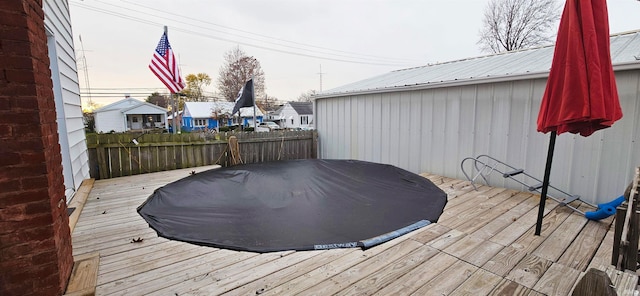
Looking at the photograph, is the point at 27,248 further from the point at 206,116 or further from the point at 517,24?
the point at 206,116

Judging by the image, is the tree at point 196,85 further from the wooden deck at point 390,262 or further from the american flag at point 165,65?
the wooden deck at point 390,262

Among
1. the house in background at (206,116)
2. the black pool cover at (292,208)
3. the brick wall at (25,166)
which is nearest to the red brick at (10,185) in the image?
the brick wall at (25,166)

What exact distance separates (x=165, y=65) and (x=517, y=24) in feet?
57.6

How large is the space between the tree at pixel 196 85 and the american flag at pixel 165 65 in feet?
92.5

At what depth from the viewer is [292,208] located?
11.3ft

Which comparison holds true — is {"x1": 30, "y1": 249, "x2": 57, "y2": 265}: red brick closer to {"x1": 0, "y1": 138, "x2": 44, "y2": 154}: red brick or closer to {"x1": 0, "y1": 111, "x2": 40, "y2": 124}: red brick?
{"x1": 0, "y1": 138, "x2": 44, "y2": 154}: red brick

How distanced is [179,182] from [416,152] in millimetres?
4434

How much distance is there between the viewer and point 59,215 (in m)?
1.49

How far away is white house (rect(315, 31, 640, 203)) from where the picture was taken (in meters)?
3.25

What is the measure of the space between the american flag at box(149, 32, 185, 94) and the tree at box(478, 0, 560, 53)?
16724 millimetres

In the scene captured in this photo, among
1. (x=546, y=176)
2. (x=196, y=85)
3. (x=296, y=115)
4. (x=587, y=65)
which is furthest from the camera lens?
(x=196, y=85)

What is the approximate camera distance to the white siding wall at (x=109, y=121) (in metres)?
24.0

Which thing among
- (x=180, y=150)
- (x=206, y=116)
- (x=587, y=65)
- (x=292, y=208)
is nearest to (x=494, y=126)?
(x=587, y=65)

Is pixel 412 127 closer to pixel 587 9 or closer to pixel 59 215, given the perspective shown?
pixel 587 9
